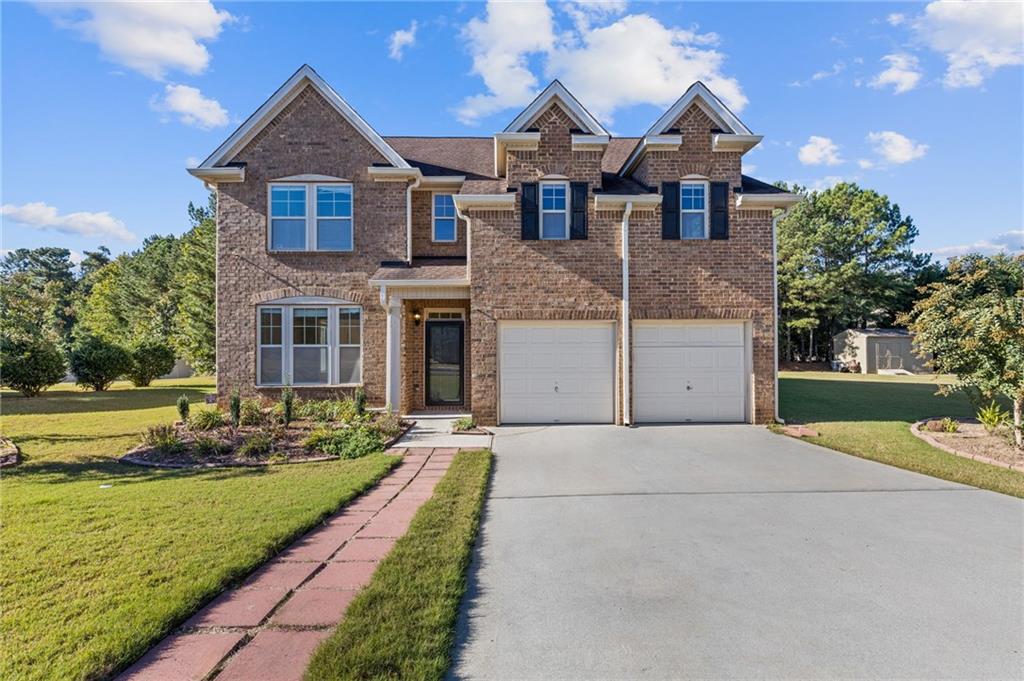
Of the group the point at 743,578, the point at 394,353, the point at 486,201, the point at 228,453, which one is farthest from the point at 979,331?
the point at 228,453

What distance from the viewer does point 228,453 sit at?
337 inches

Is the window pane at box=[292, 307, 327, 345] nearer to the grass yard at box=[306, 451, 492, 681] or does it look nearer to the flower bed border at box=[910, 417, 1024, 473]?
the grass yard at box=[306, 451, 492, 681]

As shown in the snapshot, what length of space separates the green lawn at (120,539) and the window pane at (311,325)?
461 centimetres

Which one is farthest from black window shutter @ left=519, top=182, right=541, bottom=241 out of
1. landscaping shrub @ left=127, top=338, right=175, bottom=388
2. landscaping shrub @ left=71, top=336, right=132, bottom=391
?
landscaping shrub @ left=127, top=338, right=175, bottom=388

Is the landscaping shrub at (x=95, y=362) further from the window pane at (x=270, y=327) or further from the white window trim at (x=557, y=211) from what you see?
the white window trim at (x=557, y=211)

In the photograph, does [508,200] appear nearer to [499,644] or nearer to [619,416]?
[619,416]

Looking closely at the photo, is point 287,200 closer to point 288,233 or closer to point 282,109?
point 288,233

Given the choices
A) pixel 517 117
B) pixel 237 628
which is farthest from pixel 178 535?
pixel 517 117

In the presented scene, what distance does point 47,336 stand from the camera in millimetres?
16188

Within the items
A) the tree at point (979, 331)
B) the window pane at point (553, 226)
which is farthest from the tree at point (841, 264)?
the window pane at point (553, 226)

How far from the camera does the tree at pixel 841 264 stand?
34969 mm

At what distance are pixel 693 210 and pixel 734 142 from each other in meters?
1.81

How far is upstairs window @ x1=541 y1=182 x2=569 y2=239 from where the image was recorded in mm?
11648

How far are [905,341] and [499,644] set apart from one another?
35198mm
